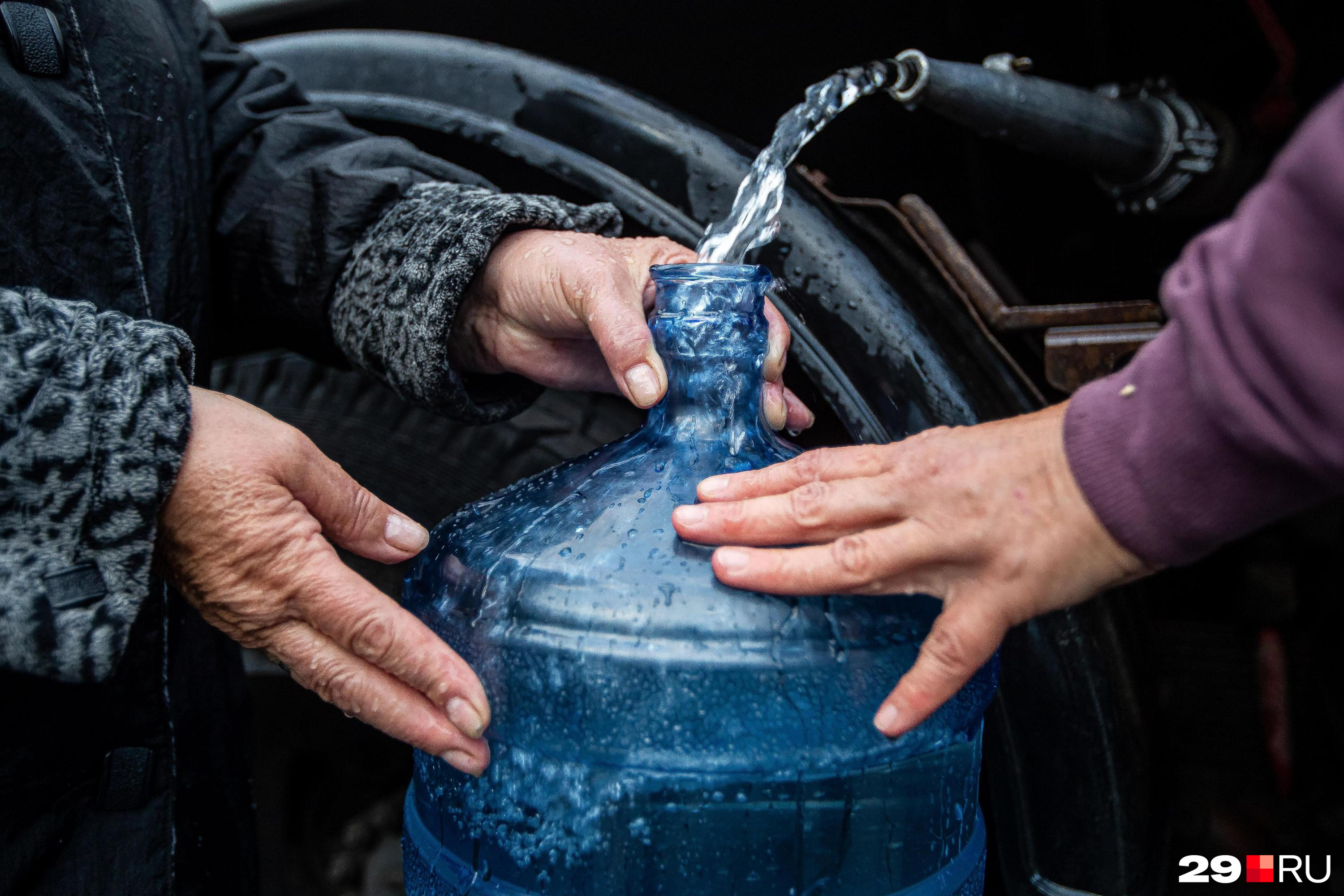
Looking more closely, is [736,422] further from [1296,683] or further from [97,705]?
[1296,683]

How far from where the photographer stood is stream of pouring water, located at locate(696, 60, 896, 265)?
129cm

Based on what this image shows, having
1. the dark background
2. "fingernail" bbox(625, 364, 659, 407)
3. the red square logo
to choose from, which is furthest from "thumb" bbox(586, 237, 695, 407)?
the red square logo

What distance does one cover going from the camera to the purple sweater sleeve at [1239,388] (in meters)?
0.61

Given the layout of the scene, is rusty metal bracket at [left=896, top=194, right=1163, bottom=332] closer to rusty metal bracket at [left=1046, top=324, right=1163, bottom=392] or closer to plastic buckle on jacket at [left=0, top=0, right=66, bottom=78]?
rusty metal bracket at [left=1046, top=324, right=1163, bottom=392]

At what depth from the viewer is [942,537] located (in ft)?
A: 2.55

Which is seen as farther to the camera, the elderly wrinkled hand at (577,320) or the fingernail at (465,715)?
the elderly wrinkled hand at (577,320)

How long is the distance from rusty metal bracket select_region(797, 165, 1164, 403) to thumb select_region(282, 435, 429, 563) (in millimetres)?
777

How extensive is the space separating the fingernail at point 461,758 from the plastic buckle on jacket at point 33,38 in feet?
2.81

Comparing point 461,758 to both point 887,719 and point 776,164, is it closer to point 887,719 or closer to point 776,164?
point 887,719

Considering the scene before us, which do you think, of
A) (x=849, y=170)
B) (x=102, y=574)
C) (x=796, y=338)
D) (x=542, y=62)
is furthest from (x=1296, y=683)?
(x=102, y=574)

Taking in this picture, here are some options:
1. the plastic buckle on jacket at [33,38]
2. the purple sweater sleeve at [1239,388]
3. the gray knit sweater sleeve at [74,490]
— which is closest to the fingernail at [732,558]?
the purple sweater sleeve at [1239,388]

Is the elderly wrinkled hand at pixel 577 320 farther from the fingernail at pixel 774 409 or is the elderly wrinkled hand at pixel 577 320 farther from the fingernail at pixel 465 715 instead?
the fingernail at pixel 465 715

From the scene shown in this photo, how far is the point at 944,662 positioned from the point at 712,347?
41cm

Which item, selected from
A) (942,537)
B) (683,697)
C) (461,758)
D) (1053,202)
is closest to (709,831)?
(683,697)
